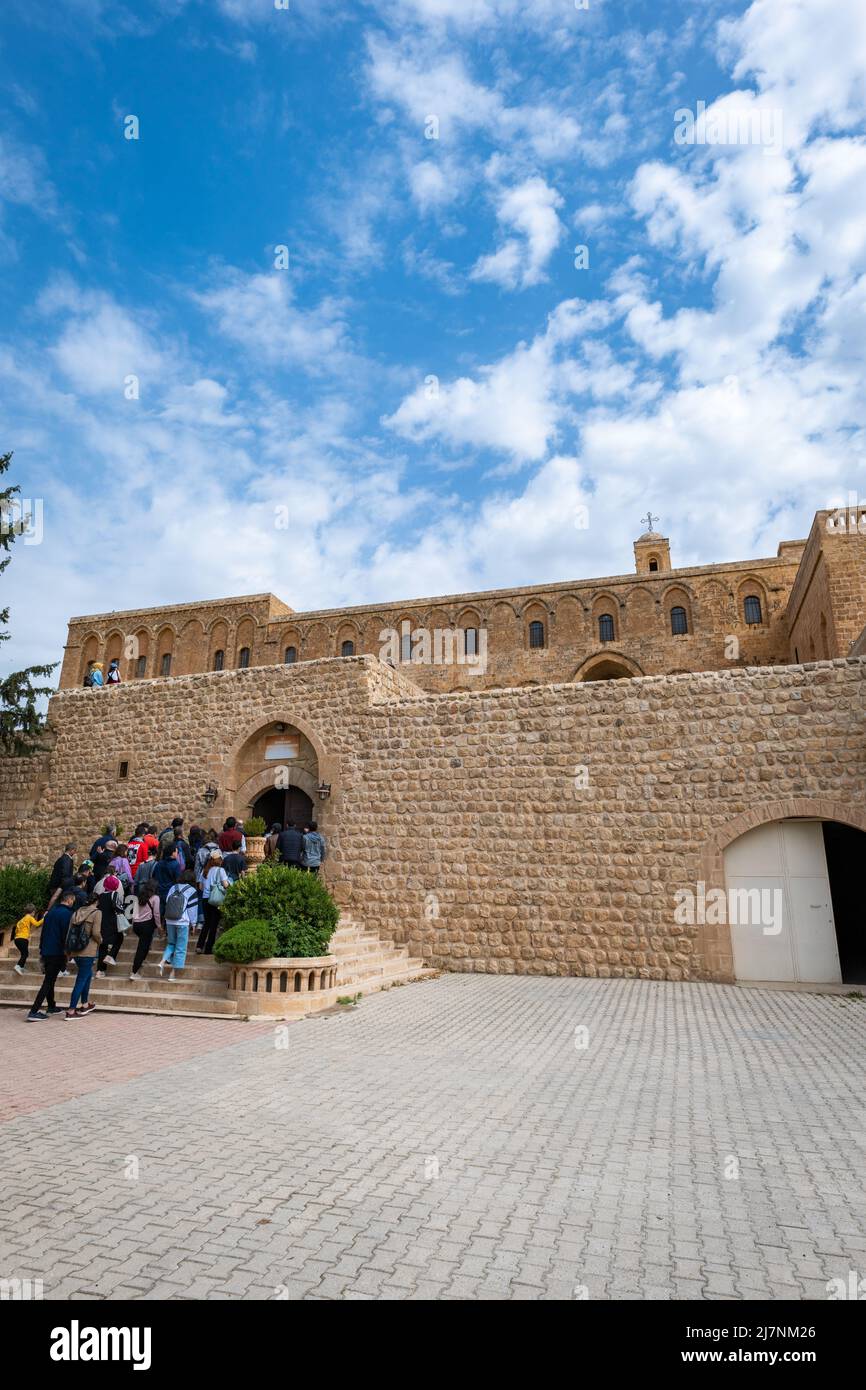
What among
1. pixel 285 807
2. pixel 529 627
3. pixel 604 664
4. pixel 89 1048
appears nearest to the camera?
pixel 89 1048

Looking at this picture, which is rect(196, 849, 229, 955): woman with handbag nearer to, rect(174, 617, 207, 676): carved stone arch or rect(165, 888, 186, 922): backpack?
rect(165, 888, 186, 922): backpack

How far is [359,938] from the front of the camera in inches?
443

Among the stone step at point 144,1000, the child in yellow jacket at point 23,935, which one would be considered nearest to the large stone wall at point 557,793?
the stone step at point 144,1000

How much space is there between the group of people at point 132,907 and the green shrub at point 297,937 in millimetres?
1084

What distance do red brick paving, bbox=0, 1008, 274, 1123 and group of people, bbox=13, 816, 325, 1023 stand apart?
66 centimetres

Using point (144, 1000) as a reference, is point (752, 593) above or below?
above

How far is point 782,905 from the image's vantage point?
10188 millimetres

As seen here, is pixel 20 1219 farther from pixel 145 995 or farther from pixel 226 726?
pixel 226 726

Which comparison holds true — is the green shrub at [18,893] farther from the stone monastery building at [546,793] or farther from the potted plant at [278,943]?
the potted plant at [278,943]

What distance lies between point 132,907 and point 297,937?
270cm

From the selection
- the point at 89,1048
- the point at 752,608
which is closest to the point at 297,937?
the point at 89,1048

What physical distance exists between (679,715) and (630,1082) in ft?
21.4

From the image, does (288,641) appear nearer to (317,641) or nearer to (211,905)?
(317,641)

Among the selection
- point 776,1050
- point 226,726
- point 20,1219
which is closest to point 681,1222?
point 20,1219
